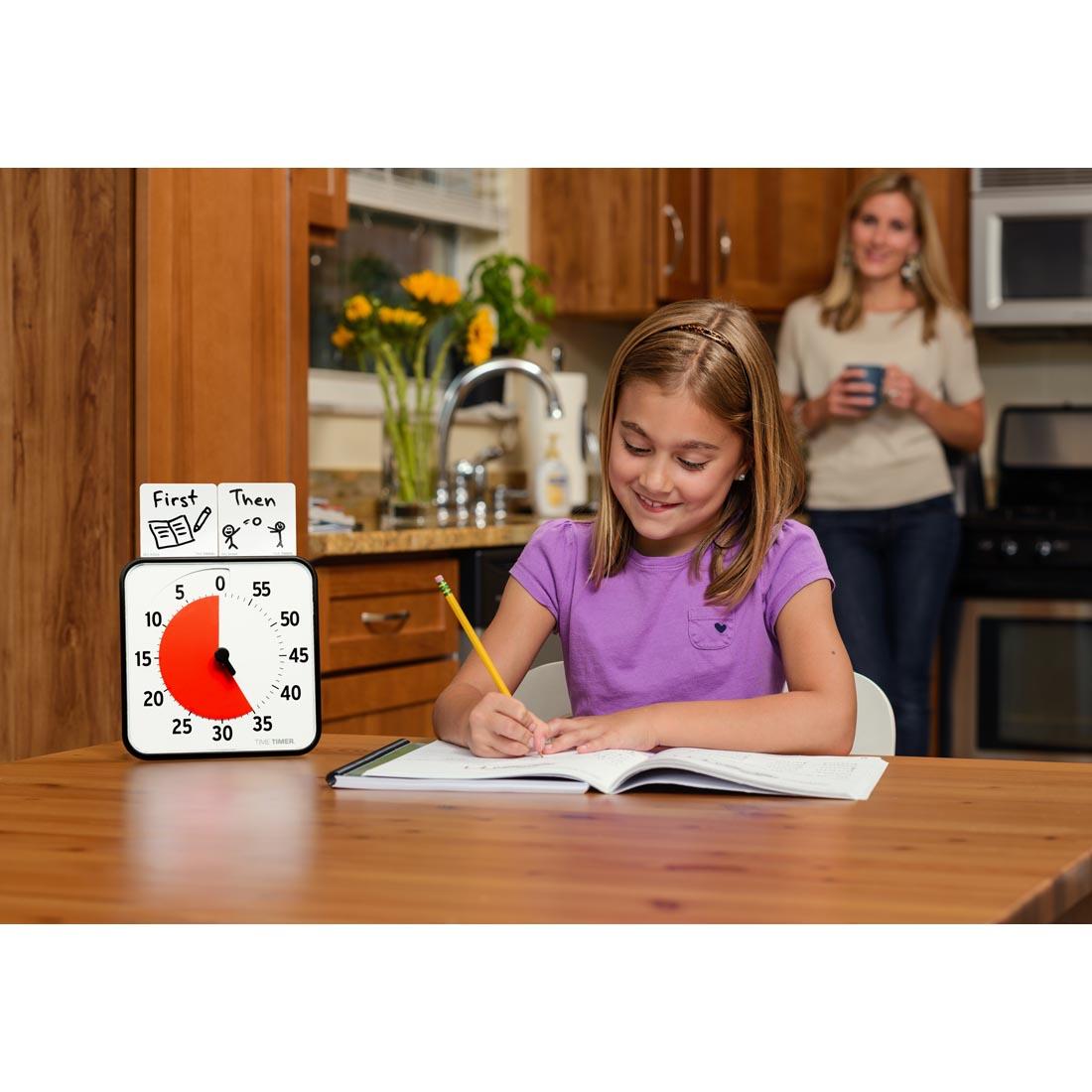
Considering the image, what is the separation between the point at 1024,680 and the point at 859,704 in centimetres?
232

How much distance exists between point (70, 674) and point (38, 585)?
142mm

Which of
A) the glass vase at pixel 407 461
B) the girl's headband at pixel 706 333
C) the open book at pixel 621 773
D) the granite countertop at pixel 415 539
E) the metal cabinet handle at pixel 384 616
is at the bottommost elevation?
the metal cabinet handle at pixel 384 616

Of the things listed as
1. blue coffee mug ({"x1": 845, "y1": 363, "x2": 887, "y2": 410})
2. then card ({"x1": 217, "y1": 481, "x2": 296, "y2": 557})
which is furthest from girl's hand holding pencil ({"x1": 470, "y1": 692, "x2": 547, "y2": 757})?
blue coffee mug ({"x1": 845, "y1": 363, "x2": 887, "y2": 410})

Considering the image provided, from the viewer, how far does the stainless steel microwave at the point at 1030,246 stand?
3.97m

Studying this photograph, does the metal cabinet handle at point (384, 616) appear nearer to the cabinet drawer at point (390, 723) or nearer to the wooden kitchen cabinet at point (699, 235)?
the cabinet drawer at point (390, 723)

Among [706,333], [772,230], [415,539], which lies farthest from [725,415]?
[772,230]

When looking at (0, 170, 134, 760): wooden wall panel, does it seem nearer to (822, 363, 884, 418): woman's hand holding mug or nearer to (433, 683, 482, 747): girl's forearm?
(433, 683, 482, 747): girl's forearm

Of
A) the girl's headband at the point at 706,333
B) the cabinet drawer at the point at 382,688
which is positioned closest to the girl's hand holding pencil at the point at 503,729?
the girl's headband at the point at 706,333

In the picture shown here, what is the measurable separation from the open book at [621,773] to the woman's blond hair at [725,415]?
1.35ft

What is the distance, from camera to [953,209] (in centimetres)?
Result: 406

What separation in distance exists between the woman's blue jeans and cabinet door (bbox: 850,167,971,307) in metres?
0.81

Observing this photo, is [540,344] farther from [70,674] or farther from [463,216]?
[70,674]

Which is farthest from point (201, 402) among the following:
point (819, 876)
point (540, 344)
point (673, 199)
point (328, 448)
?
point (673, 199)

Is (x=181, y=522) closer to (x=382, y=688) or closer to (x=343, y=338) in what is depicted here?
(x=382, y=688)
